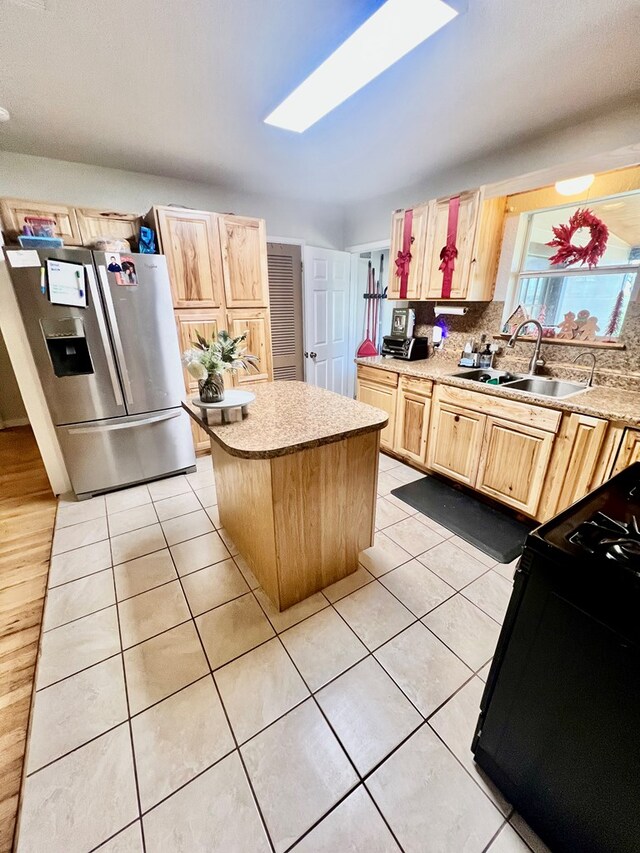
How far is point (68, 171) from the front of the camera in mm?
2705

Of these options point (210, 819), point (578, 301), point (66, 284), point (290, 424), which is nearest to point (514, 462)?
point (578, 301)

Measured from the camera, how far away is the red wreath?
7.34 feet

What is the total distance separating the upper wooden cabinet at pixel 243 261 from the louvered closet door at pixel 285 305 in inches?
22.3

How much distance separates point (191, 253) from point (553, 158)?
2.74 m

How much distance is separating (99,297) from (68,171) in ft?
4.32

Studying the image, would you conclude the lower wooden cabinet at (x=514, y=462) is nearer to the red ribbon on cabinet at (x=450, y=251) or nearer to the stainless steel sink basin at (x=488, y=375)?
the stainless steel sink basin at (x=488, y=375)

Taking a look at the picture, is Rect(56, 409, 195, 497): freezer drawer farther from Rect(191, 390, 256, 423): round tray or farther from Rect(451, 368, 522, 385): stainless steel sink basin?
Rect(451, 368, 522, 385): stainless steel sink basin

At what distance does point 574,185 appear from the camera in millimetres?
2275

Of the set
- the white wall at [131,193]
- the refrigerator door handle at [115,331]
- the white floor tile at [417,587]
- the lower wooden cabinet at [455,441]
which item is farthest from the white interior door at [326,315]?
the white floor tile at [417,587]

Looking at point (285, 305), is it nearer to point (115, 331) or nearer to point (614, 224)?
point (115, 331)

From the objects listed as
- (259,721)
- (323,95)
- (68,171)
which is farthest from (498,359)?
(68,171)

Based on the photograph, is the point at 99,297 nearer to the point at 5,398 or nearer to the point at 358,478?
the point at 358,478

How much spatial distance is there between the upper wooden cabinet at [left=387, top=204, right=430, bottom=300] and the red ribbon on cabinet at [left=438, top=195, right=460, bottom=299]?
0.21 m

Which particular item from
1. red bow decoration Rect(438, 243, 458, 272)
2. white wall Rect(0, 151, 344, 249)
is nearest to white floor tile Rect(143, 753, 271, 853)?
red bow decoration Rect(438, 243, 458, 272)
